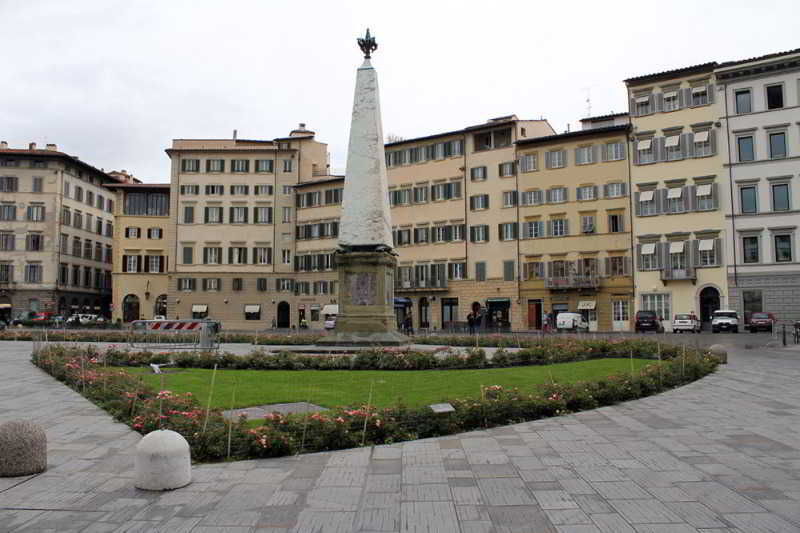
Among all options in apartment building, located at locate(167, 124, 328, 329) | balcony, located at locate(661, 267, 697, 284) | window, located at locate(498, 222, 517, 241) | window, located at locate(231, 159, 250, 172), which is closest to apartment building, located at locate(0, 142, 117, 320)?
apartment building, located at locate(167, 124, 328, 329)

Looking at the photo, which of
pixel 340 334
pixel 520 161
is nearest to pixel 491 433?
pixel 340 334

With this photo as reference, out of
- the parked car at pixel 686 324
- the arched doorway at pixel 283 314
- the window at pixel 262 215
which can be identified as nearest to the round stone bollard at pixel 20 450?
the parked car at pixel 686 324

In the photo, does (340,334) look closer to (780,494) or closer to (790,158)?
(780,494)

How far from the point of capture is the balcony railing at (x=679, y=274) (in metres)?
44.3

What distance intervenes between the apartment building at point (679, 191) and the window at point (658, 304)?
0.21 feet

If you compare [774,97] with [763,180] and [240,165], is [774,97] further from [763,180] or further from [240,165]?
[240,165]

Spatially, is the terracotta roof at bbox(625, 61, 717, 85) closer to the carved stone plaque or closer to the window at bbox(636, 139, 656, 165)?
the window at bbox(636, 139, 656, 165)

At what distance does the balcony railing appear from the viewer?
44.3m

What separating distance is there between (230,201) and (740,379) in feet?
185

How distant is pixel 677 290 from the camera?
148 feet

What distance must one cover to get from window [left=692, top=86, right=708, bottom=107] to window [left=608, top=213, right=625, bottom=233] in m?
9.15

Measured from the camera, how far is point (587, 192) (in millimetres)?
49625

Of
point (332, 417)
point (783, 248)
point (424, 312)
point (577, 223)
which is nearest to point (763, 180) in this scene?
point (783, 248)

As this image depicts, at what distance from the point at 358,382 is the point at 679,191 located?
38.9 m
